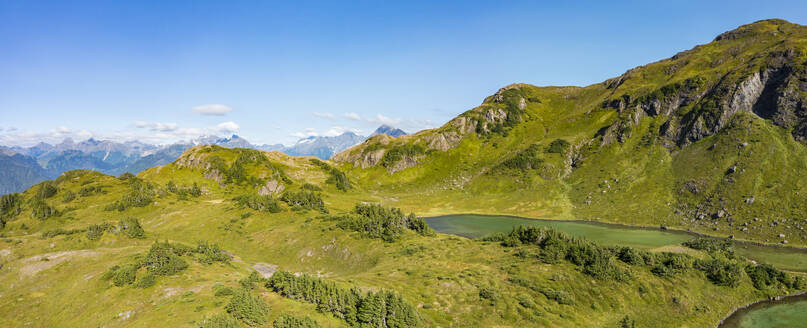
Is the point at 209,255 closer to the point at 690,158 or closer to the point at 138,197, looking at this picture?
the point at 138,197

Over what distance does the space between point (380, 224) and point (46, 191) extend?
141 metres

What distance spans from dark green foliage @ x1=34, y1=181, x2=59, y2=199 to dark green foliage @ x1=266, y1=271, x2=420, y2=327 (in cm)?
14586

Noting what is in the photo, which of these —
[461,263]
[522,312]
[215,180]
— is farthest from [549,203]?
[215,180]

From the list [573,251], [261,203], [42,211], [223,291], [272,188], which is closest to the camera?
[223,291]

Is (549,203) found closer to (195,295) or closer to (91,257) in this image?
(195,295)

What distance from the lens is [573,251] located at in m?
51.6

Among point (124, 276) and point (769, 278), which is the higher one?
point (124, 276)

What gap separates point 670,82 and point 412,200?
161054 millimetres

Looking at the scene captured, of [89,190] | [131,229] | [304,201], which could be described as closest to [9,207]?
[89,190]

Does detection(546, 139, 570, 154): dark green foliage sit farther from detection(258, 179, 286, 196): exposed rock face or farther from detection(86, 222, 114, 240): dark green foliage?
detection(86, 222, 114, 240): dark green foliage

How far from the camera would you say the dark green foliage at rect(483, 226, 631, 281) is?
153 feet

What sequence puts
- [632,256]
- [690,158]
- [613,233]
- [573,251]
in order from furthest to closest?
[690,158] → [613,233] → [573,251] → [632,256]

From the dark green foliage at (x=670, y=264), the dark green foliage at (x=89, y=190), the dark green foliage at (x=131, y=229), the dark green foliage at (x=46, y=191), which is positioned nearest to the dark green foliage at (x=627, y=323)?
the dark green foliage at (x=670, y=264)

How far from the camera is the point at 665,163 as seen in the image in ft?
451
